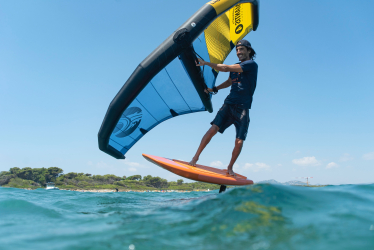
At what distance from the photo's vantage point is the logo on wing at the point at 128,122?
14.3 ft

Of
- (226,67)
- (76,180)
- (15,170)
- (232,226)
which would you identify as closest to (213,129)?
(226,67)

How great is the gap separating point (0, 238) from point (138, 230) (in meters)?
0.98

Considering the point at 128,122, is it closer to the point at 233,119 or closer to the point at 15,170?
the point at 233,119

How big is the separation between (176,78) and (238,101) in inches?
58.5

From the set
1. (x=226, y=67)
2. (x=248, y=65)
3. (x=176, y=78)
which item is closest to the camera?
(x=226, y=67)

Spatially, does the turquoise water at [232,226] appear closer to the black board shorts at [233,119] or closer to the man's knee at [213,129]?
the black board shorts at [233,119]

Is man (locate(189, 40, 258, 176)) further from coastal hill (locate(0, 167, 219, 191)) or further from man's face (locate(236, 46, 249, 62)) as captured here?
coastal hill (locate(0, 167, 219, 191))

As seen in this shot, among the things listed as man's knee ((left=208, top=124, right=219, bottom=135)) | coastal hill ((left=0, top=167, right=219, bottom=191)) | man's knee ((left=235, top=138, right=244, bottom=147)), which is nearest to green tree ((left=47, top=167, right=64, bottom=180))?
coastal hill ((left=0, top=167, right=219, bottom=191))

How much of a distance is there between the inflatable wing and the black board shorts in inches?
33.3

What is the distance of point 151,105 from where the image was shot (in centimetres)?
462

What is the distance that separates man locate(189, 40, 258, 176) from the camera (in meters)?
3.40

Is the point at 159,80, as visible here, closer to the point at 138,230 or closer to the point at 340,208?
the point at 138,230

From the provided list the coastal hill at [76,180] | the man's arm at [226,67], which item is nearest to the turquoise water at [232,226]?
the man's arm at [226,67]

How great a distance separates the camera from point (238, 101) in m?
3.55
